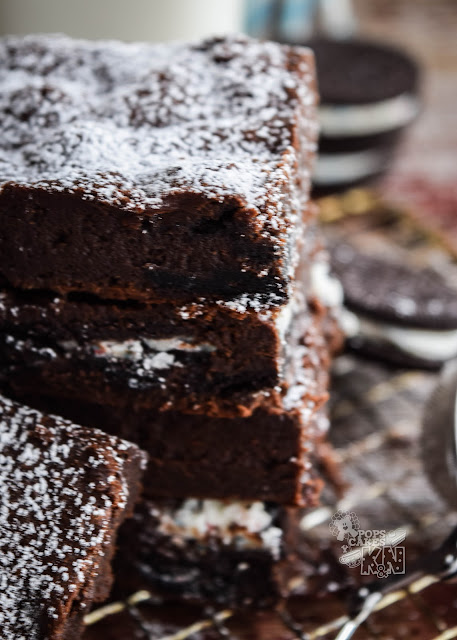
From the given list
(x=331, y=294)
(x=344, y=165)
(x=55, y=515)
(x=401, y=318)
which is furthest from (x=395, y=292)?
(x=55, y=515)

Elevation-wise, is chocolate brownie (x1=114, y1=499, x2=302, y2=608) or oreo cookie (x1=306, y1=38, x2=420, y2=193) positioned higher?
oreo cookie (x1=306, y1=38, x2=420, y2=193)

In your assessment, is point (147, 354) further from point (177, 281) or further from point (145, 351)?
point (177, 281)

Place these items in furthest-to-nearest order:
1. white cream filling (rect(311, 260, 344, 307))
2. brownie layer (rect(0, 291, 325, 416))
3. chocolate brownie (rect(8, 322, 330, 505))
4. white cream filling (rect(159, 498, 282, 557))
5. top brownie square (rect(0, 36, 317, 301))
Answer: white cream filling (rect(311, 260, 344, 307)) → white cream filling (rect(159, 498, 282, 557)) → chocolate brownie (rect(8, 322, 330, 505)) → brownie layer (rect(0, 291, 325, 416)) → top brownie square (rect(0, 36, 317, 301))

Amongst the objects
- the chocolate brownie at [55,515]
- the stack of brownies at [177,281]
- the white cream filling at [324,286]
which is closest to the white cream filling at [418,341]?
the white cream filling at [324,286]

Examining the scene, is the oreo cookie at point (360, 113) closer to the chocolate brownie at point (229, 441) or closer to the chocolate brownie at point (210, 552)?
the chocolate brownie at point (229, 441)

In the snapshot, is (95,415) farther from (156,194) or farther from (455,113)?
(455,113)

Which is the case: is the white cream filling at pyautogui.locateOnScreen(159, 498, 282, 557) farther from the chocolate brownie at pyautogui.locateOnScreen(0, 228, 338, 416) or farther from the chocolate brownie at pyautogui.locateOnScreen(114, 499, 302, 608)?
the chocolate brownie at pyautogui.locateOnScreen(0, 228, 338, 416)

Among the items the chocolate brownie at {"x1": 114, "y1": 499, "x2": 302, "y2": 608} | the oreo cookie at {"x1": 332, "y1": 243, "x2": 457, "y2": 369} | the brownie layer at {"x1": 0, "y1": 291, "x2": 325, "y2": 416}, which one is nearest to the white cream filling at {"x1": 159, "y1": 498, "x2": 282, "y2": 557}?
the chocolate brownie at {"x1": 114, "y1": 499, "x2": 302, "y2": 608}
